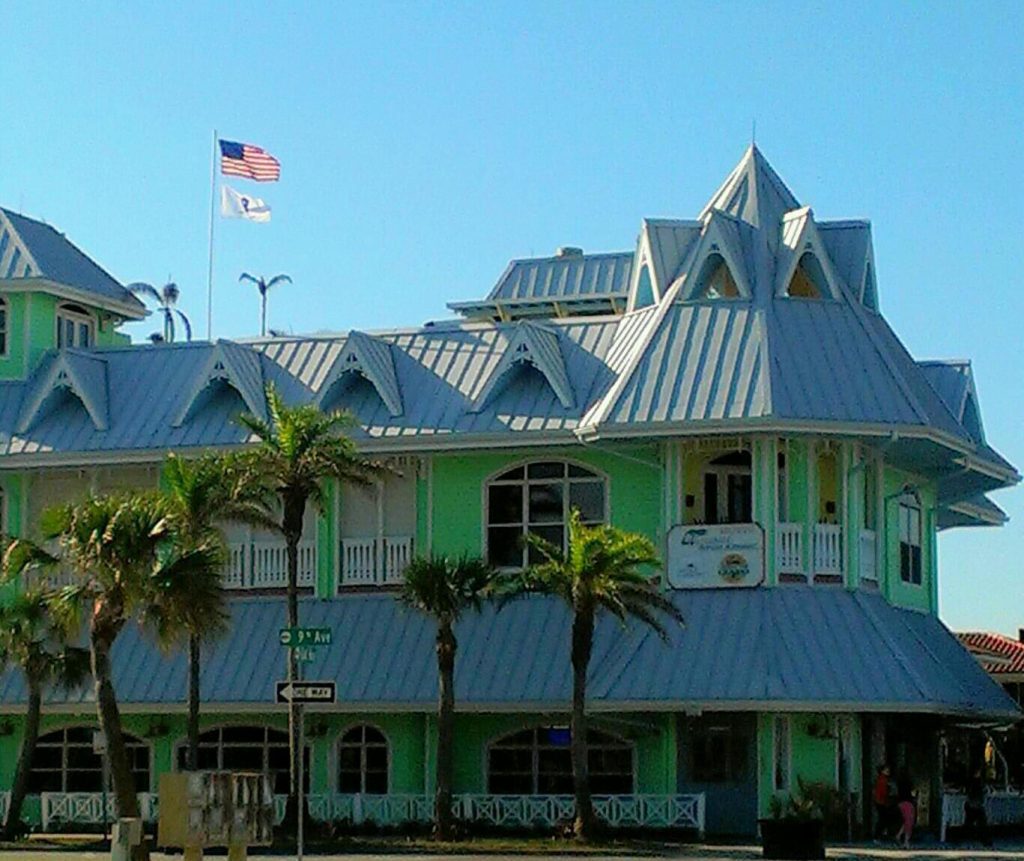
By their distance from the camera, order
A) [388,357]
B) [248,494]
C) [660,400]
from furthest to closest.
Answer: [388,357] → [660,400] → [248,494]

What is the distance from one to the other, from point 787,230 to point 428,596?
37.4 ft

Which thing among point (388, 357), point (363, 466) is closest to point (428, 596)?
point (363, 466)

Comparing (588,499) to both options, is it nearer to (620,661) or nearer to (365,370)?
(620,661)

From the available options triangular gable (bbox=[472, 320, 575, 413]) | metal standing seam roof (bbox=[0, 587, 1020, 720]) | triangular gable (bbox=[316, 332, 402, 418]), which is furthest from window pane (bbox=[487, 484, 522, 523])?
triangular gable (bbox=[316, 332, 402, 418])

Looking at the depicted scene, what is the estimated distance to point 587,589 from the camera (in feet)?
135

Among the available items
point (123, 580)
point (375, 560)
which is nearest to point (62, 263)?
point (375, 560)

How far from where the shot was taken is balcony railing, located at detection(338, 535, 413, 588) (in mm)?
48594

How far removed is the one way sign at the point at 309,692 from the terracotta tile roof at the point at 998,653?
32.9m

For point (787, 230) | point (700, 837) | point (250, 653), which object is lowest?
point (700, 837)

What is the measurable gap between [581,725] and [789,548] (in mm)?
6388

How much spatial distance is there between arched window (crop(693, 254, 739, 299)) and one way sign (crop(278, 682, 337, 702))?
18.0m

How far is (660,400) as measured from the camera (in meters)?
45.6

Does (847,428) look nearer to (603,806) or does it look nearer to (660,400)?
(660,400)

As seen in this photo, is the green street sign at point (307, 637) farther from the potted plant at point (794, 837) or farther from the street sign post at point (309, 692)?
the potted plant at point (794, 837)
